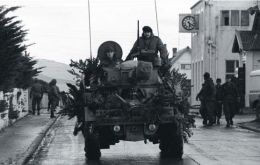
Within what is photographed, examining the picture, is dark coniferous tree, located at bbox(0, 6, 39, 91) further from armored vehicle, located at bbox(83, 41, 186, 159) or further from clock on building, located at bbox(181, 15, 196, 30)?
clock on building, located at bbox(181, 15, 196, 30)

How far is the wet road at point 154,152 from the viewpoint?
14414 millimetres

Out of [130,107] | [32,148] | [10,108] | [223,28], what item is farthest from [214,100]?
[223,28]

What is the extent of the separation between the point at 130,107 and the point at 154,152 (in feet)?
7.87

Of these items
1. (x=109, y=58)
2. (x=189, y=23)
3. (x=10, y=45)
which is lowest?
(x=109, y=58)

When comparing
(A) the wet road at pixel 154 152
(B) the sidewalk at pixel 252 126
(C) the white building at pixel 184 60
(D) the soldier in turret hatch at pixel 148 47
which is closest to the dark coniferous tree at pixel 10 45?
(A) the wet road at pixel 154 152

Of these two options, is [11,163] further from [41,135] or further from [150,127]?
[41,135]

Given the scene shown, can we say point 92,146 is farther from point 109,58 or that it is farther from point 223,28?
point 223,28

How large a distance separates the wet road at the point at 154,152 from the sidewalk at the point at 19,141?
237mm

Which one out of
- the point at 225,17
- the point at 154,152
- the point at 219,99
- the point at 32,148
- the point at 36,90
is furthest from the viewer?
the point at 225,17

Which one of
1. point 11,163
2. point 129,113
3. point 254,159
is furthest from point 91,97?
point 254,159

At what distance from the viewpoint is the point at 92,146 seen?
585 inches

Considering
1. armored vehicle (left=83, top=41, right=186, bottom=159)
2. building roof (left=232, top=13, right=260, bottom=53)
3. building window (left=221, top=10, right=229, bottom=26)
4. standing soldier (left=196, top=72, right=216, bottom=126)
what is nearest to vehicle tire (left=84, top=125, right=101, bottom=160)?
armored vehicle (left=83, top=41, right=186, bottom=159)

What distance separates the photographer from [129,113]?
14.2m

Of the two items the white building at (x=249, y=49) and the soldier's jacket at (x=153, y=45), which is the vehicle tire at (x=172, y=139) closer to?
the soldier's jacket at (x=153, y=45)
